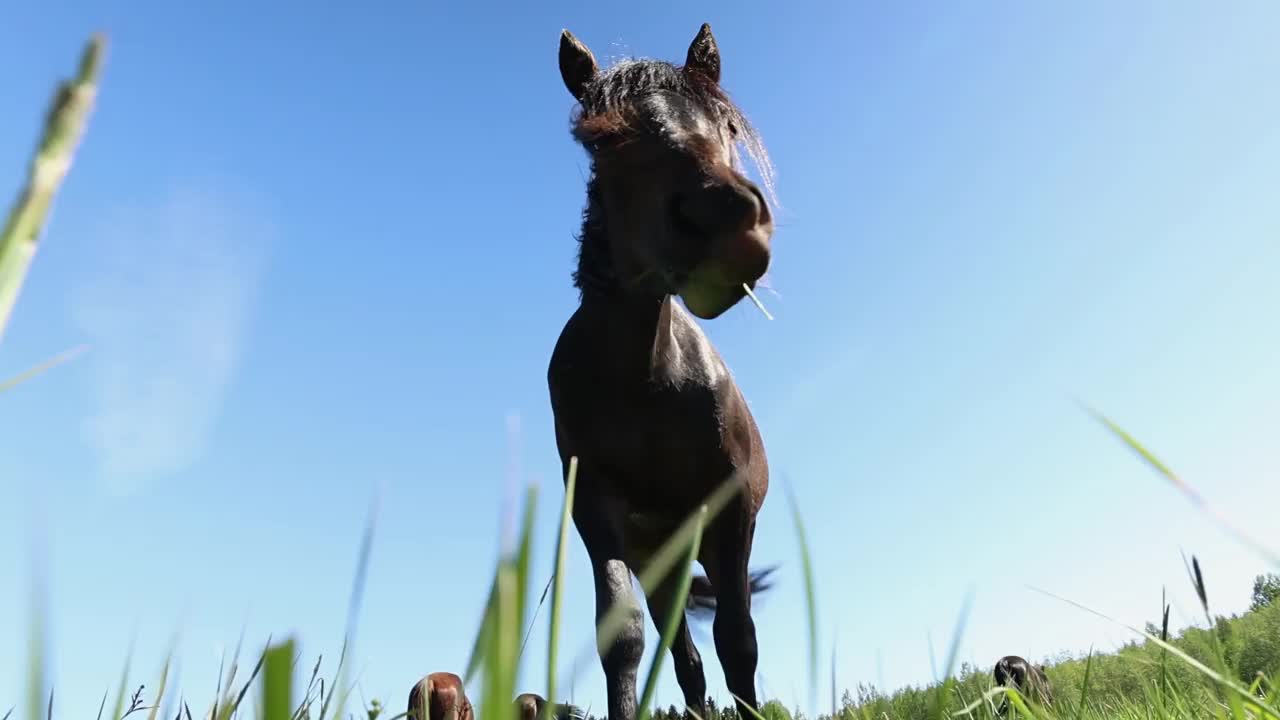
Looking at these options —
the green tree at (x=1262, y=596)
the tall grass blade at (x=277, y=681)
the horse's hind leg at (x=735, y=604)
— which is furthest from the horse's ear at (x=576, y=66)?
the green tree at (x=1262, y=596)

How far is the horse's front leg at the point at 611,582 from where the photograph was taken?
381cm

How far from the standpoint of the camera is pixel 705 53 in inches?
194

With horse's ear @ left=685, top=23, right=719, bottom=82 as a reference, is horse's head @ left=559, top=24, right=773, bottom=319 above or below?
below

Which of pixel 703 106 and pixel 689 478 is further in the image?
pixel 689 478

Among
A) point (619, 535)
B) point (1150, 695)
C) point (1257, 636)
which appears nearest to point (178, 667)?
point (1150, 695)

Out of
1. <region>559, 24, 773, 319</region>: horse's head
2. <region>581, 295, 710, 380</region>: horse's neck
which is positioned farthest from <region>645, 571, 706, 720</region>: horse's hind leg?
<region>559, 24, 773, 319</region>: horse's head

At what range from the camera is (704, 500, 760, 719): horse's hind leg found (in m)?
4.30

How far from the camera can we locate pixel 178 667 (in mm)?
1481

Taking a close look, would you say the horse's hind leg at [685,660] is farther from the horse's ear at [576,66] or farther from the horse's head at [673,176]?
the horse's ear at [576,66]

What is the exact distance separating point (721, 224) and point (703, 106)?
1.35 metres

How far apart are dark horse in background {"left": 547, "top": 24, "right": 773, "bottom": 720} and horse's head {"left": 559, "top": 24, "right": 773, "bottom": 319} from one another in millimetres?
11

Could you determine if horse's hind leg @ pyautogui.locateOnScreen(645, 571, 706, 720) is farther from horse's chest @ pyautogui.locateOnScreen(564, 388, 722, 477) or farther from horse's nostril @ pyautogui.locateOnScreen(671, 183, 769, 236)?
horse's nostril @ pyautogui.locateOnScreen(671, 183, 769, 236)

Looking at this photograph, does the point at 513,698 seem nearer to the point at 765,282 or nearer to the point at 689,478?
the point at 765,282

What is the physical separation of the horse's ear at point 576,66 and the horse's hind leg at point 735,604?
2452mm
